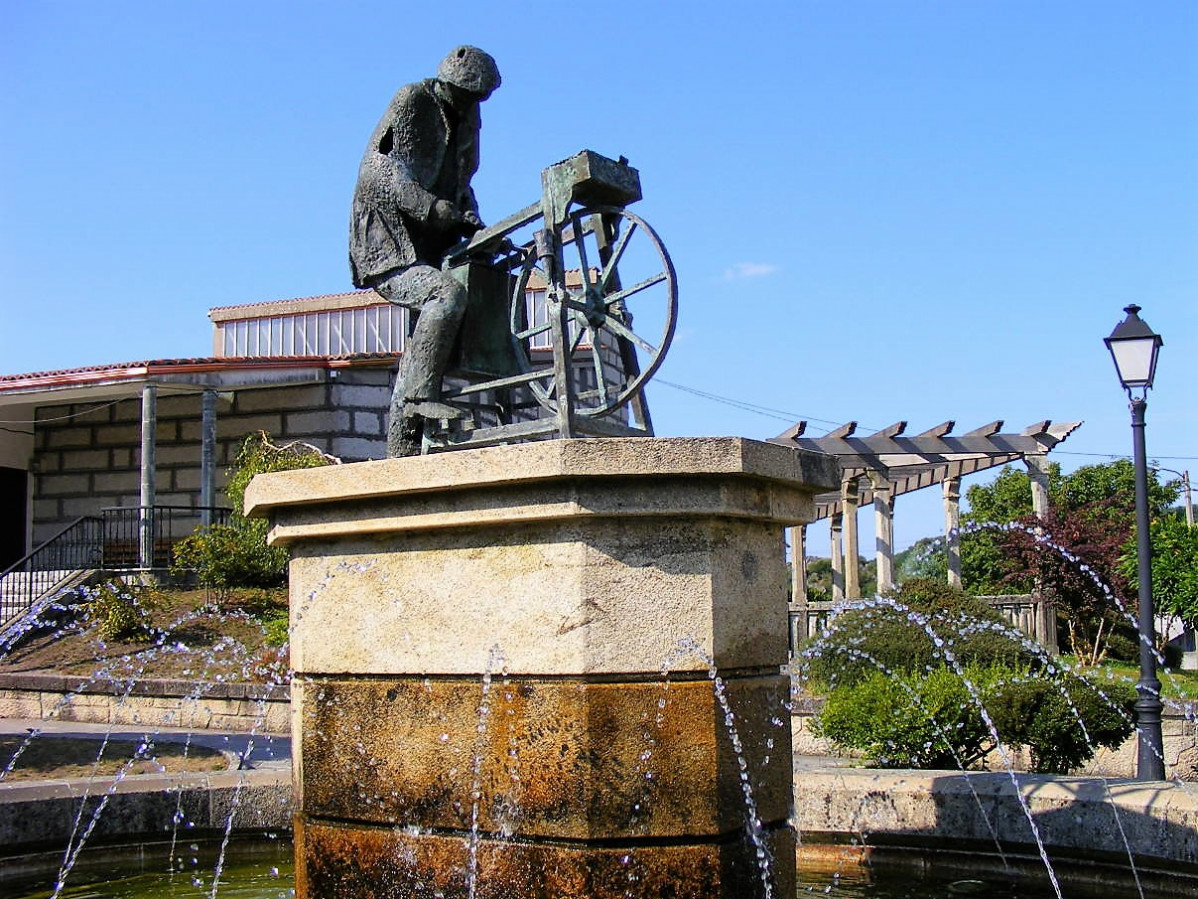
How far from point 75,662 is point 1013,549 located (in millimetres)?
16299

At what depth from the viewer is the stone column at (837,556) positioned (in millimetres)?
25953

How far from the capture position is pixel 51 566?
20.8 metres

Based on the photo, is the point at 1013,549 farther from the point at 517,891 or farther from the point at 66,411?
the point at 517,891

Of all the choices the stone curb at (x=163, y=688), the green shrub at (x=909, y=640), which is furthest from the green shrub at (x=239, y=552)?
Answer: the green shrub at (x=909, y=640)

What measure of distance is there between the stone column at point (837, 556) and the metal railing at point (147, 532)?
1230 cm

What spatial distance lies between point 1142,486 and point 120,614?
12.5 metres

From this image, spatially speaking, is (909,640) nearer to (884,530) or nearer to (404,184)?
(404,184)

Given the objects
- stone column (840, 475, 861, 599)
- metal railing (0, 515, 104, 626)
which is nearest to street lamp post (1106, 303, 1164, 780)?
stone column (840, 475, 861, 599)

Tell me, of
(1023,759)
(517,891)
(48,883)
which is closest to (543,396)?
(517,891)

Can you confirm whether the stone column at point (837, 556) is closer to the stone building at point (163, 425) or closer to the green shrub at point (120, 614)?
the stone building at point (163, 425)

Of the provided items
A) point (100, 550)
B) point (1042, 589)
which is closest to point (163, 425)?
point (100, 550)

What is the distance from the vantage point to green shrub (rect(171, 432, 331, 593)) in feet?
57.4

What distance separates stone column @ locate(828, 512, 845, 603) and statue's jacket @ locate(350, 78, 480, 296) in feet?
66.4

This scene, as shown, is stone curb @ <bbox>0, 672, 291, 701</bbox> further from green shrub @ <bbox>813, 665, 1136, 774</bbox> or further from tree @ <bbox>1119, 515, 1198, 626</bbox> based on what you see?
tree @ <bbox>1119, 515, 1198, 626</bbox>
